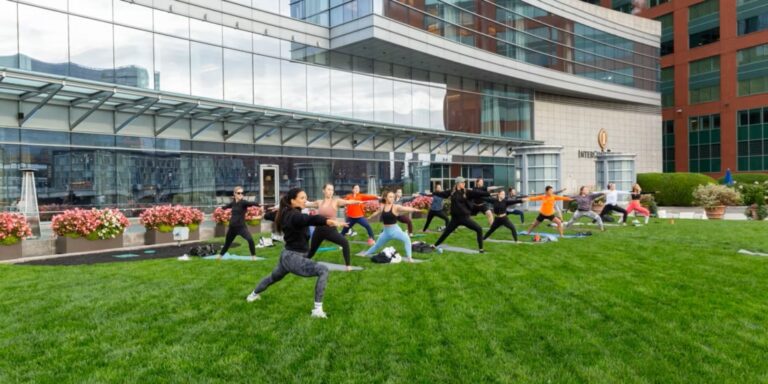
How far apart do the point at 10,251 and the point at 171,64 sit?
12.6 metres

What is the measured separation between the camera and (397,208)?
12.7m

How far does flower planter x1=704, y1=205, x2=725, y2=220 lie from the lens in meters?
26.3

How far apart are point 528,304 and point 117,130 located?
20.3 m

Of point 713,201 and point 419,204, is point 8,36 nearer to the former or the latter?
point 419,204

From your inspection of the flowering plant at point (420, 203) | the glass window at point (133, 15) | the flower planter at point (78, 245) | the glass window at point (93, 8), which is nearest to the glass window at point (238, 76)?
the glass window at point (133, 15)

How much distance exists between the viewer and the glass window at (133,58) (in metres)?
22.7

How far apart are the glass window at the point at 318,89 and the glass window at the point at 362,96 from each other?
178 centimetres

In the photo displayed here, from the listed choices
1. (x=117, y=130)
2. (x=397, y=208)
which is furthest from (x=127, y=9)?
(x=397, y=208)

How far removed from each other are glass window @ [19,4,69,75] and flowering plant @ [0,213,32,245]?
8.65 meters

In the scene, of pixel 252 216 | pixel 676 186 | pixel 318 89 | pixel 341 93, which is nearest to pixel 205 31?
pixel 318 89

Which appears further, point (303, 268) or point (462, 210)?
point (462, 210)

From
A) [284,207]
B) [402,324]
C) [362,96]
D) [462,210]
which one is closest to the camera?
[402,324]

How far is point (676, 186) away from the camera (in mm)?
38000

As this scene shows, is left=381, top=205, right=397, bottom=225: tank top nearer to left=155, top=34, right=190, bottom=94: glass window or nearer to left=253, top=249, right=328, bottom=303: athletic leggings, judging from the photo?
left=253, top=249, right=328, bottom=303: athletic leggings
